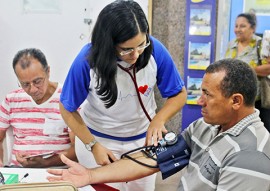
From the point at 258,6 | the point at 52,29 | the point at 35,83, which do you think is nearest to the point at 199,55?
the point at 258,6

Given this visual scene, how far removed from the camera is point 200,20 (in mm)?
3311

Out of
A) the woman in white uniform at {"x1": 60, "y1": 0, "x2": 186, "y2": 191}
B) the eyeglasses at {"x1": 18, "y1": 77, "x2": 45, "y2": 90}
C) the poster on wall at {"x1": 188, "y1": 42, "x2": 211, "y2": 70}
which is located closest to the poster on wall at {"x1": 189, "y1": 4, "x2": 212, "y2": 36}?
the poster on wall at {"x1": 188, "y1": 42, "x2": 211, "y2": 70}

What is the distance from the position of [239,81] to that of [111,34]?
1.71ft

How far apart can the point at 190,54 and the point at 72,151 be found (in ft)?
5.90

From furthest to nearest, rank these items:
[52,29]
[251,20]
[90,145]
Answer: [52,29] → [251,20] → [90,145]

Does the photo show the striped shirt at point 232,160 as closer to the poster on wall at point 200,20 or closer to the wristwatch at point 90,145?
the wristwatch at point 90,145

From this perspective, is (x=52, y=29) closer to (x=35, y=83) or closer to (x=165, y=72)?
(x=35, y=83)

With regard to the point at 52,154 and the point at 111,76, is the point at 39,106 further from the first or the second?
the point at 111,76

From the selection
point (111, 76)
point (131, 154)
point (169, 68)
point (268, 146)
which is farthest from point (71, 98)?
point (268, 146)

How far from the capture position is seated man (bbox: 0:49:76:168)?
6.45 feet

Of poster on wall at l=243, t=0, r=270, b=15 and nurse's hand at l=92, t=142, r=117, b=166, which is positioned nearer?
nurse's hand at l=92, t=142, r=117, b=166

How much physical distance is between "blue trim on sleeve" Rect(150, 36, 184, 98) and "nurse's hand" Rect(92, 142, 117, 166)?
41 centimetres

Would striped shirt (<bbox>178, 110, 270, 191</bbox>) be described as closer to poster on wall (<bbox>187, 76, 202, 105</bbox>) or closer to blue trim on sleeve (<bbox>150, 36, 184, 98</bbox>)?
blue trim on sleeve (<bbox>150, 36, 184, 98</bbox>)

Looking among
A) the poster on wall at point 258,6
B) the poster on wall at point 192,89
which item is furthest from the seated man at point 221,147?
the poster on wall at point 258,6
